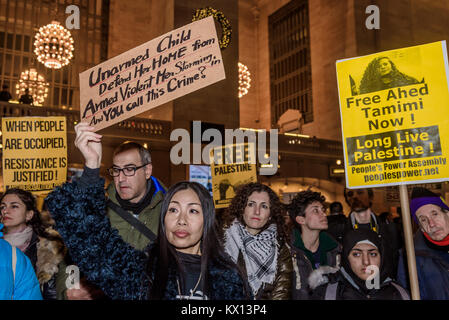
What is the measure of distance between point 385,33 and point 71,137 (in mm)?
15587

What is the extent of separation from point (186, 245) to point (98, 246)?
386 millimetres

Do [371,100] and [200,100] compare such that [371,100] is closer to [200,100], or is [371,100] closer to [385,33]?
[200,100]

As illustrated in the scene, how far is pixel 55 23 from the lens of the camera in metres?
13.4

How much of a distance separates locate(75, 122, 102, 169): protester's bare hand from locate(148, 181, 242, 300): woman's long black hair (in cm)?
39

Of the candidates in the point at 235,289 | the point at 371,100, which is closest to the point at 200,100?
the point at 371,100

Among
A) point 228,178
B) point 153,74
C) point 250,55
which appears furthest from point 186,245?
point 250,55

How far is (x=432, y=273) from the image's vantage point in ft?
9.24

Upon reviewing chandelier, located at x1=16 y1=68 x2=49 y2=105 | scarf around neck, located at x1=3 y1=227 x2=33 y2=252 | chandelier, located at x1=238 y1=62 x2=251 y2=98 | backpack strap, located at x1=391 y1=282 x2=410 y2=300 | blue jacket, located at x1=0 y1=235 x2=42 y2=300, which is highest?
chandelier, located at x1=238 y1=62 x2=251 y2=98

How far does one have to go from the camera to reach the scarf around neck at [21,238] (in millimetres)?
3320

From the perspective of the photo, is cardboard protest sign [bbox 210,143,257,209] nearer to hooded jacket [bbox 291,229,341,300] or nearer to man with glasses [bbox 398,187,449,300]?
hooded jacket [bbox 291,229,341,300]

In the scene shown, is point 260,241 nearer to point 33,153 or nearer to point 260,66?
point 33,153

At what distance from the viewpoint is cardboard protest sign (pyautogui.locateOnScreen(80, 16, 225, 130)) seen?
2.53 metres

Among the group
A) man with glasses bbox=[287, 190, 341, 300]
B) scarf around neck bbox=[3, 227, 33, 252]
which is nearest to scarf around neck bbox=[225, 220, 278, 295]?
man with glasses bbox=[287, 190, 341, 300]

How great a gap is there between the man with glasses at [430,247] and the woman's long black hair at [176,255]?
1.67 meters
